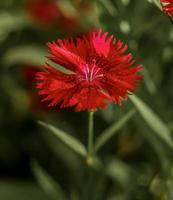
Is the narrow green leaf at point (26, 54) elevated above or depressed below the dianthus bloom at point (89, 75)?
above

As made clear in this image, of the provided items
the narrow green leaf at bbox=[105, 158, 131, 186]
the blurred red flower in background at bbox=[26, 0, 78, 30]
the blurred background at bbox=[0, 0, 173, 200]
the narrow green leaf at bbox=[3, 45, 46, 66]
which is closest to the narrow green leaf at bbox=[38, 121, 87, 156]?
the blurred background at bbox=[0, 0, 173, 200]

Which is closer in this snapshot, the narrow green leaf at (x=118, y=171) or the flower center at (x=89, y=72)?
the flower center at (x=89, y=72)

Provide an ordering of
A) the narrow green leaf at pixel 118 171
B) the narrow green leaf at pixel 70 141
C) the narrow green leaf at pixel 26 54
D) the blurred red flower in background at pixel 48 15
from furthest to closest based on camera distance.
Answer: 1. the blurred red flower in background at pixel 48 15
2. the narrow green leaf at pixel 26 54
3. the narrow green leaf at pixel 118 171
4. the narrow green leaf at pixel 70 141

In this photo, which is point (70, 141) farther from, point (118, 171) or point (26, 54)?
point (26, 54)

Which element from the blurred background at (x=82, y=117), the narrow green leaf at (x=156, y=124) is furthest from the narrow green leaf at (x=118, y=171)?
the narrow green leaf at (x=156, y=124)

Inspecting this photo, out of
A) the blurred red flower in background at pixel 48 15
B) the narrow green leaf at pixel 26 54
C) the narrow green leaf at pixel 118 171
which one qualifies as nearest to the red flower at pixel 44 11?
the blurred red flower in background at pixel 48 15

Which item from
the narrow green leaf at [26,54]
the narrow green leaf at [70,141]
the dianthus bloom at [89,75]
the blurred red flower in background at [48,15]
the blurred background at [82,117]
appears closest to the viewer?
the dianthus bloom at [89,75]

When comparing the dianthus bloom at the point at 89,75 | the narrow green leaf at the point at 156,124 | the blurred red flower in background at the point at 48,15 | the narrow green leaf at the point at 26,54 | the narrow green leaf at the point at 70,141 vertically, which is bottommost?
the narrow green leaf at the point at 156,124

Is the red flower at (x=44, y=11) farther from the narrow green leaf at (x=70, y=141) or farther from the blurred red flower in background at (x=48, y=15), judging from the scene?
the narrow green leaf at (x=70, y=141)

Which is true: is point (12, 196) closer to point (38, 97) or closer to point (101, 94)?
point (38, 97)
